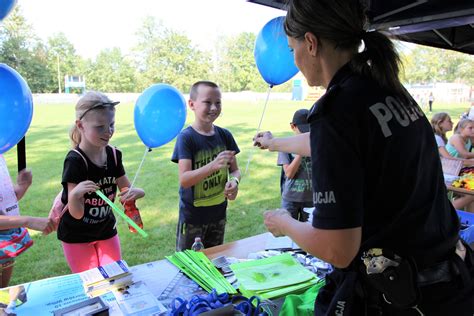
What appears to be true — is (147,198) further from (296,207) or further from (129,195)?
(129,195)

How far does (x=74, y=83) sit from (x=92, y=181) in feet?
98.2

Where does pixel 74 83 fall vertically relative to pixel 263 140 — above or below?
above

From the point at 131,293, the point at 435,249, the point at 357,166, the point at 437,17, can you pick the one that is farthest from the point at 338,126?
the point at 437,17

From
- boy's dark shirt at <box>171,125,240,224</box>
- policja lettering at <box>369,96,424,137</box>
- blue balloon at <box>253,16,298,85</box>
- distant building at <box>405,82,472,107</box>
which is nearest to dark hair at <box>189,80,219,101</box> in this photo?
boy's dark shirt at <box>171,125,240,224</box>

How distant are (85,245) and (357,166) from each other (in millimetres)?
1699

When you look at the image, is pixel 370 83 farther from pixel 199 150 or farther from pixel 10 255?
pixel 10 255

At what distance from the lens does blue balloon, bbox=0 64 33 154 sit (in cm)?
163

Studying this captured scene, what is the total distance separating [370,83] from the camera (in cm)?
88

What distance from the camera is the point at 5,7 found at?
158 cm

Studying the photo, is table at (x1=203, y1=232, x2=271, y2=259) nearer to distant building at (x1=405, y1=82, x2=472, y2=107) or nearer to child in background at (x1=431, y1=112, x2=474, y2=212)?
child in background at (x1=431, y1=112, x2=474, y2=212)

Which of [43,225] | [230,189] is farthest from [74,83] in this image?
[43,225]

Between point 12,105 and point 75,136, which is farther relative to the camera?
point 75,136

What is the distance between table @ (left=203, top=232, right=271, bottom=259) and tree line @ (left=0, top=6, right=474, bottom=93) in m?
22.9

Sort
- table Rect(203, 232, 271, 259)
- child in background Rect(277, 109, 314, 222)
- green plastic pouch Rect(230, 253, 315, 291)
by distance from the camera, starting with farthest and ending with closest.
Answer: child in background Rect(277, 109, 314, 222) < table Rect(203, 232, 271, 259) < green plastic pouch Rect(230, 253, 315, 291)
